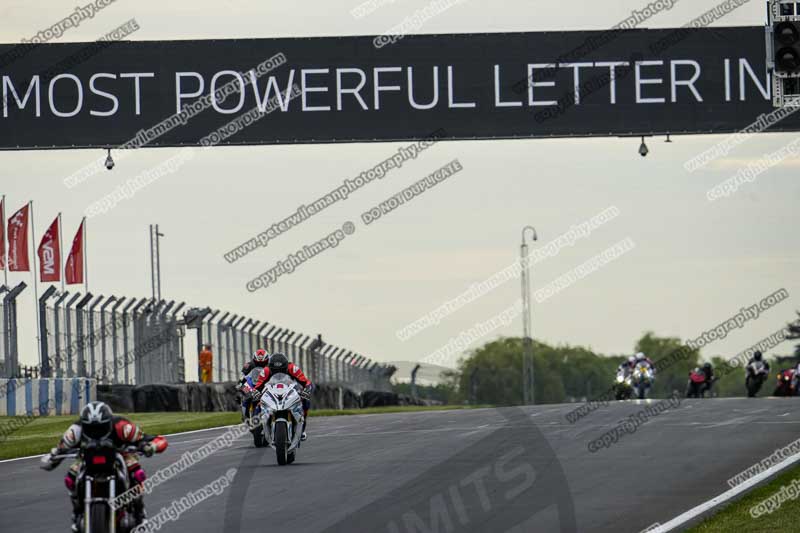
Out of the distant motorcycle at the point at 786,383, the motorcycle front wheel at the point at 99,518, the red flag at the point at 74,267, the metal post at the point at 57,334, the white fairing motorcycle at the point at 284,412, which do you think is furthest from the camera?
the red flag at the point at 74,267

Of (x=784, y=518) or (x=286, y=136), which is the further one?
(x=286, y=136)

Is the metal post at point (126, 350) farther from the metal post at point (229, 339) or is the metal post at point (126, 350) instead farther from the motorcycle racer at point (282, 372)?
the motorcycle racer at point (282, 372)

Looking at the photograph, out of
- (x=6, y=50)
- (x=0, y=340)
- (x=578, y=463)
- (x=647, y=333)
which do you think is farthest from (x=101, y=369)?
(x=647, y=333)

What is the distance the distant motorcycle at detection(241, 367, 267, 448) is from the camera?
2111 centimetres

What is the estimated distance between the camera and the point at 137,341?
33438 millimetres

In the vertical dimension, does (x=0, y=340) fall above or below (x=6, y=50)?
below

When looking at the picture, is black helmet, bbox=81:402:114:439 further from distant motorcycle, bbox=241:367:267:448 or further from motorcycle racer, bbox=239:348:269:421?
distant motorcycle, bbox=241:367:267:448

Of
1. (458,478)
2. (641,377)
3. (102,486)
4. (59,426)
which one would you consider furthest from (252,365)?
(641,377)

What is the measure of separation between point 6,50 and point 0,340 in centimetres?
710

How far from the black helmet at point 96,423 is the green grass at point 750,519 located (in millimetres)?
4677

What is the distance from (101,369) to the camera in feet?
106

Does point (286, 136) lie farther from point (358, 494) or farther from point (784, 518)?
point (784, 518)

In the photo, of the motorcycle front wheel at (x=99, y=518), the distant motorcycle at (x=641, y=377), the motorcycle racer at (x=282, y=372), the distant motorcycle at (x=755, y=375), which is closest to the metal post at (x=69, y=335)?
the motorcycle racer at (x=282, y=372)

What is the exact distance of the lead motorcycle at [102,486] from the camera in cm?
1010
